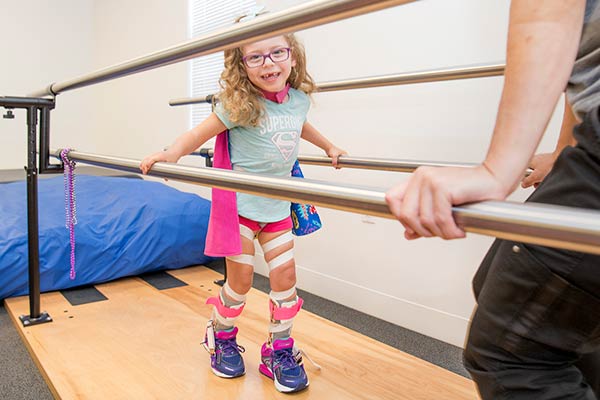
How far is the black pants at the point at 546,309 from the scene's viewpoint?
1.65 ft

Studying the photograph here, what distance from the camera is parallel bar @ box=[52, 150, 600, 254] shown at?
41cm

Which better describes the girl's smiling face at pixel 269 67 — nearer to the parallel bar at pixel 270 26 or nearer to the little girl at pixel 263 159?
the little girl at pixel 263 159

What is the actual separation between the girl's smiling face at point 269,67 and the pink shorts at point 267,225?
1.28ft

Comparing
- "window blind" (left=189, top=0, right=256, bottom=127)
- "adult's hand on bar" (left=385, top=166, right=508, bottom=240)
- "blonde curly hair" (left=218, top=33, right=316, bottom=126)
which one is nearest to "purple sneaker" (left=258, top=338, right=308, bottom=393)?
"blonde curly hair" (left=218, top=33, right=316, bottom=126)

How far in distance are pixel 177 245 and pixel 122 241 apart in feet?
0.94

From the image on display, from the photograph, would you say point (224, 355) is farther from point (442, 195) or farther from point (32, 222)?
point (442, 195)

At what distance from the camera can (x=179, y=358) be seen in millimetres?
1592

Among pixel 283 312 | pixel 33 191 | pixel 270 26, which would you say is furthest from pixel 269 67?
pixel 33 191

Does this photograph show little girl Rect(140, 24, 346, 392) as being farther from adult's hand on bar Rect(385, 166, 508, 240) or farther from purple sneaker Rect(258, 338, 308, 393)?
adult's hand on bar Rect(385, 166, 508, 240)

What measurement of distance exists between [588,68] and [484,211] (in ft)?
0.74

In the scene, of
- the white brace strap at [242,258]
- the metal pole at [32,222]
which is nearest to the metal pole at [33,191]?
the metal pole at [32,222]

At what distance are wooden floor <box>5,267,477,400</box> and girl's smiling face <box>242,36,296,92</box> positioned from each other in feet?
2.88

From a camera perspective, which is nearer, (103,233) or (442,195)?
(442,195)

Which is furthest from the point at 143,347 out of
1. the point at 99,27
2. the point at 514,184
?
the point at 99,27
